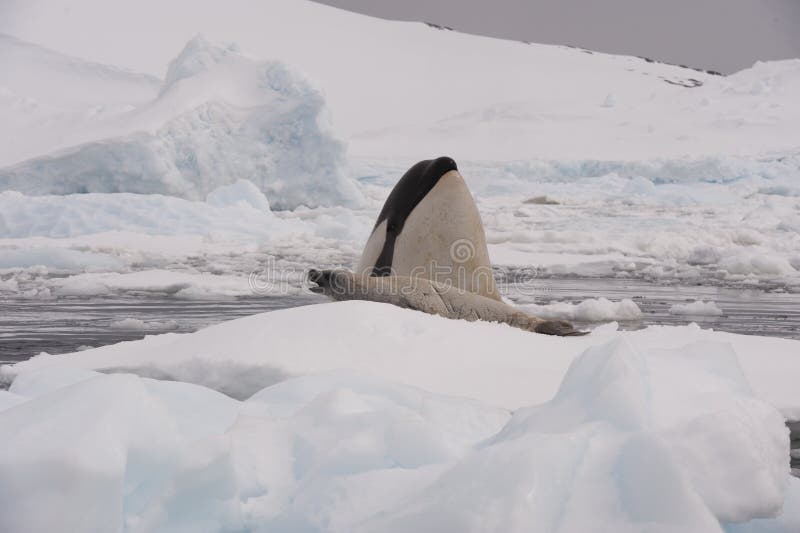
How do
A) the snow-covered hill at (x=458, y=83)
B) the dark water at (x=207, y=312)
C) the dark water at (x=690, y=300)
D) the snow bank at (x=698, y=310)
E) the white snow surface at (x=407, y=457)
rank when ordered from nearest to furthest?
the white snow surface at (x=407, y=457), the dark water at (x=207, y=312), the dark water at (x=690, y=300), the snow bank at (x=698, y=310), the snow-covered hill at (x=458, y=83)

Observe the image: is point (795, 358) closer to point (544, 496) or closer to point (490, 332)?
point (490, 332)

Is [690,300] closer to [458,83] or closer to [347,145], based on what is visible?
[347,145]

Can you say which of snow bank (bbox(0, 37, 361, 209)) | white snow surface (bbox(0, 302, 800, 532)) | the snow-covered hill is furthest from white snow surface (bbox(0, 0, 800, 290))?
white snow surface (bbox(0, 302, 800, 532))

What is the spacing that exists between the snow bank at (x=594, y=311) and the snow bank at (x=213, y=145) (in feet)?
30.8

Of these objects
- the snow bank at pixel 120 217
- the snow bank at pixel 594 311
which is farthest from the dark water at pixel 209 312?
the snow bank at pixel 120 217

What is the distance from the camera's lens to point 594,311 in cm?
594

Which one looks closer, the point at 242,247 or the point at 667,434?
the point at 667,434

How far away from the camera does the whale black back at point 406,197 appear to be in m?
5.15

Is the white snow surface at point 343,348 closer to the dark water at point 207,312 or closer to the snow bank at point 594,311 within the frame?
the snow bank at point 594,311

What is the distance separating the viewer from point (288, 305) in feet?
21.8

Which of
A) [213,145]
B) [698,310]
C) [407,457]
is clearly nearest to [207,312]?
[698,310]

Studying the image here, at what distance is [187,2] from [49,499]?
50589 millimetres

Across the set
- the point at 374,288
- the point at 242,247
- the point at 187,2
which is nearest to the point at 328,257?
the point at 242,247

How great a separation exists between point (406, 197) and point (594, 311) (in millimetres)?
1610
